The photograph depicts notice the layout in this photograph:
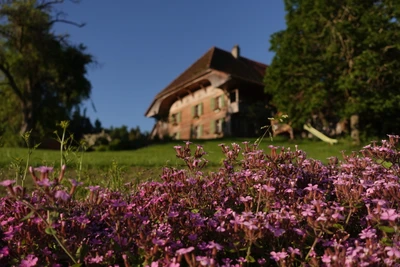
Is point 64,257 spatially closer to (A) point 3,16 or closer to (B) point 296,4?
(B) point 296,4

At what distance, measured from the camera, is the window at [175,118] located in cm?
4269

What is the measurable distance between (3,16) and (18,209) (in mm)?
34146

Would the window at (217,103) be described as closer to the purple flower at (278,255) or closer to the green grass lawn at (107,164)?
the green grass lawn at (107,164)

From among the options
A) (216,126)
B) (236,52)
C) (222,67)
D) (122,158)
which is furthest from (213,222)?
(236,52)

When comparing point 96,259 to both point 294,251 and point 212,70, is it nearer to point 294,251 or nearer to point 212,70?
point 294,251

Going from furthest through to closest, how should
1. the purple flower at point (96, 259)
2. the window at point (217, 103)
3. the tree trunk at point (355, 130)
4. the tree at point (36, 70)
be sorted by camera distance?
the window at point (217, 103) → the tree at point (36, 70) → the tree trunk at point (355, 130) → the purple flower at point (96, 259)

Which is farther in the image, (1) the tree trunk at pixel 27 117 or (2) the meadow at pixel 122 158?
(1) the tree trunk at pixel 27 117

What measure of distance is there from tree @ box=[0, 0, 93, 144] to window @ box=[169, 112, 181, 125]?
1035 cm

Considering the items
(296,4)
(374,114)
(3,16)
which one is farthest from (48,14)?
(374,114)

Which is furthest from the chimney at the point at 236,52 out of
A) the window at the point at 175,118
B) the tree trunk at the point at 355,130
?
the tree trunk at the point at 355,130

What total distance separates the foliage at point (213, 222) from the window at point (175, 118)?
39586 millimetres

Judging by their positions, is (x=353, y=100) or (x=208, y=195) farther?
(x=353, y=100)

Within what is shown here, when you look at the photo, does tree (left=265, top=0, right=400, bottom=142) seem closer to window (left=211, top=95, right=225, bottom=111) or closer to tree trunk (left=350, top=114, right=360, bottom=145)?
tree trunk (left=350, top=114, right=360, bottom=145)

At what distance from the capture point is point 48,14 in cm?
3388
